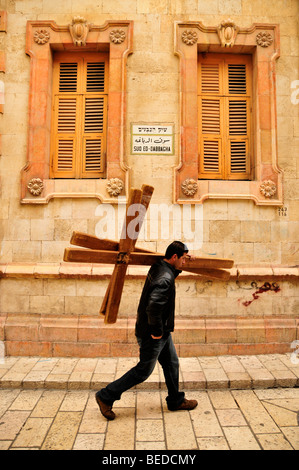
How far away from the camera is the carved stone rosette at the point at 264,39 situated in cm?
641

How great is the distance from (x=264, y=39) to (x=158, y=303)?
18.5 feet

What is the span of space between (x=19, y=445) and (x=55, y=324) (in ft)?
8.54

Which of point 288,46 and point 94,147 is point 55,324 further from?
point 288,46

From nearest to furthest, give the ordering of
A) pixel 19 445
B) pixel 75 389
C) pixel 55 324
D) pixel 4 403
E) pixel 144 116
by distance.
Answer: pixel 19 445
pixel 4 403
pixel 75 389
pixel 55 324
pixel 144 116

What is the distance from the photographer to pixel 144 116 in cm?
631

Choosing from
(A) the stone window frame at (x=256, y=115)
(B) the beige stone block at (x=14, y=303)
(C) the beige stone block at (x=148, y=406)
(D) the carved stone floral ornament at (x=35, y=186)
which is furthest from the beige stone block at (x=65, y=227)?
(C) the beige stone block at (x=148, y=406)

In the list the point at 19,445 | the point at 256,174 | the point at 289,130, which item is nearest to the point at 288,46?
the point at 289,130

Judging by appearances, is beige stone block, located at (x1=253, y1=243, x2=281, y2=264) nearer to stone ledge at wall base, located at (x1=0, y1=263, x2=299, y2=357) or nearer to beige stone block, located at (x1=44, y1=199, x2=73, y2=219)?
stone ledge at wall base, located at (x1=0, y1=263, x2=299, y2=357)

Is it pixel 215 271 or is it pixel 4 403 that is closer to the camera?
pixel 215 271

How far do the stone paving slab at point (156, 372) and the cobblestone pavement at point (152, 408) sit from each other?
0.01 m

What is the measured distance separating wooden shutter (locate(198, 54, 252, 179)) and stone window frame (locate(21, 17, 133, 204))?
156cm

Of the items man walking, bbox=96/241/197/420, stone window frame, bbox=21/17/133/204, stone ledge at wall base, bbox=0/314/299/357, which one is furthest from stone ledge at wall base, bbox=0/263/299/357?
man walking, bbox=96/241/197/420

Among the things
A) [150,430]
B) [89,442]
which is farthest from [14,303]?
[150,430]

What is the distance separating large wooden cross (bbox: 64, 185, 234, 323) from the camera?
314cm
